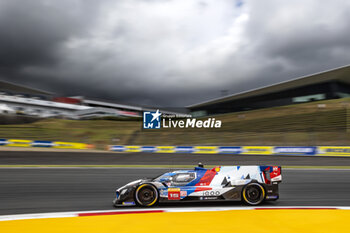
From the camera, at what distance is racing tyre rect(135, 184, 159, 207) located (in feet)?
20.8

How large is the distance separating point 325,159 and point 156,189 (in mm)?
17467

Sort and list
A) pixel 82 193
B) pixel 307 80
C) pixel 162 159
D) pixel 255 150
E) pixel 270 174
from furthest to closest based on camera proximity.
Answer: pixel 307 80
pixel 255 150
pixel 162 159
pixel 82 193
pixel 270 174

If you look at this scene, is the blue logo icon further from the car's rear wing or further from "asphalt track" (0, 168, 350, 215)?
the car's rear wing

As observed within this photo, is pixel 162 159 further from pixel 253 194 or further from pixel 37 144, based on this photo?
pixel 253 194

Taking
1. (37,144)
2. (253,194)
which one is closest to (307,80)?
(37,144)

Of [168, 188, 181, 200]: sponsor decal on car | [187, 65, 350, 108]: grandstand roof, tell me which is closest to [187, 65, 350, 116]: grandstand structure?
[187, 65, 350, 108]: grandstand roof

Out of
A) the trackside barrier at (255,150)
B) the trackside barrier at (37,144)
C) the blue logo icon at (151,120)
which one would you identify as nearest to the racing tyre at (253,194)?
the trackside barrier at (255,150)

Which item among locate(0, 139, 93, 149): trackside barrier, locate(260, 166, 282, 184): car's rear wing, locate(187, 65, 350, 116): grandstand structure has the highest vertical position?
locate(187, 65, 350, 116): grandstand structure

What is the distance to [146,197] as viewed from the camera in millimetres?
6406

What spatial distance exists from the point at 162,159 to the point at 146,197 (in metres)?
13.7

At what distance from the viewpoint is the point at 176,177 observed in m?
6.42

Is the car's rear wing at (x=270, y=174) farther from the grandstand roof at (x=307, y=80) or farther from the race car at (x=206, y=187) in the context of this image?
the grandstand roof at (x=307, y=80)

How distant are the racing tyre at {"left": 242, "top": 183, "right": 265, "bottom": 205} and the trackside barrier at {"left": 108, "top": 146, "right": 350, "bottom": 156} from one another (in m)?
16.3

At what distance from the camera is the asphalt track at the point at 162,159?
58.7 ft
